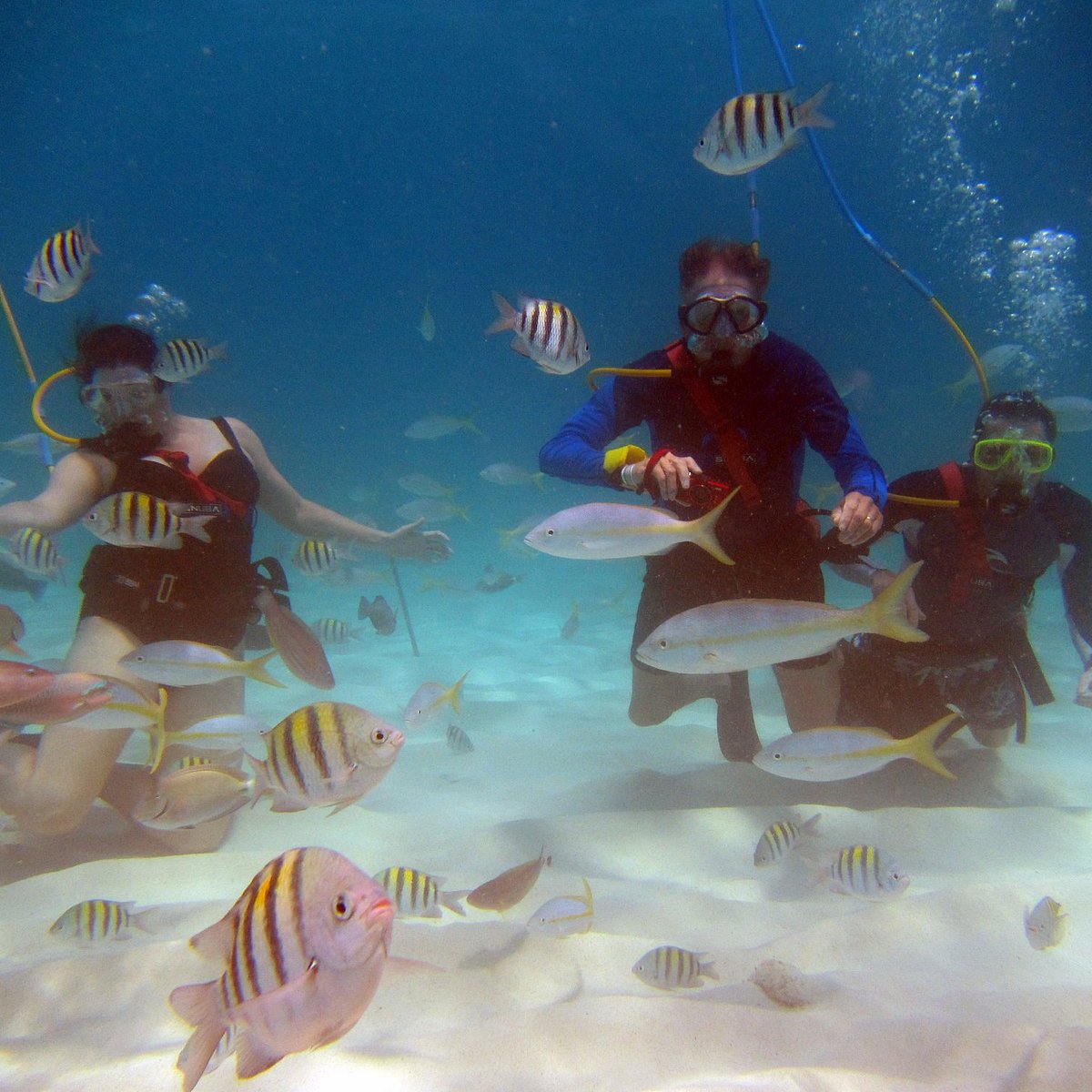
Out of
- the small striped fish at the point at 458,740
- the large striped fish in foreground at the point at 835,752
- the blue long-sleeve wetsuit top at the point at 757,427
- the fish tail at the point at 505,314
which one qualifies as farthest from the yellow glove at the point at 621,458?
the small striped fish at the point at 458,740

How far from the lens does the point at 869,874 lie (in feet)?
9.48

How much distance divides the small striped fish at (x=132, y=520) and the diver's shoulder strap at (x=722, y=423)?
2.75m

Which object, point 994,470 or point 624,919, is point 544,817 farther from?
point 994,470

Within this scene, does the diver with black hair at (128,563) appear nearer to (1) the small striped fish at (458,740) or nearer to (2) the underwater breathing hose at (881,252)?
(1) the small striped fish at (458,740)

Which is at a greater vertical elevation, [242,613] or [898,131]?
[898,131]

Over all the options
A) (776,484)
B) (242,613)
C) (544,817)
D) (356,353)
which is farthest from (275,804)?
(356,353)

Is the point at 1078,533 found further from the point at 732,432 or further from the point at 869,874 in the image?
the point at 869,874

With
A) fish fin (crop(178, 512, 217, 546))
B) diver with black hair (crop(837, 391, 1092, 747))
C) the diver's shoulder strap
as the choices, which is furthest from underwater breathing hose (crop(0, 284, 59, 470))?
diver with black hair (crop(837, 391, 1092, 747))

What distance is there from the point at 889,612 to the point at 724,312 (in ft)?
5.73

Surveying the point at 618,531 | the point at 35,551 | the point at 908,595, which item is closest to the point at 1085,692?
the point at 908,595

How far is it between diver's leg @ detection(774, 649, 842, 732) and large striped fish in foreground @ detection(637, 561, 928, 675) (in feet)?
7.66

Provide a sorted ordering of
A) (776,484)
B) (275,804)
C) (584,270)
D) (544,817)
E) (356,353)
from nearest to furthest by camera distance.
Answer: (275,804) < (776,484) < (544,817) < (584,270) < (356,353)

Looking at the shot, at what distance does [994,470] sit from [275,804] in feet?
14.3

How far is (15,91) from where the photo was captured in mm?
17906
